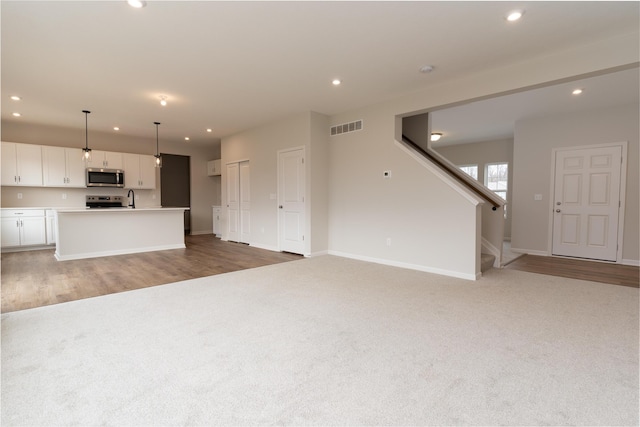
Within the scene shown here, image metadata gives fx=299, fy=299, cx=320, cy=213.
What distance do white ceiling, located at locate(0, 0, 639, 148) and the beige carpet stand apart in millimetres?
2746

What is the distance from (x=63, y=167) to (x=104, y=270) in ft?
12.2

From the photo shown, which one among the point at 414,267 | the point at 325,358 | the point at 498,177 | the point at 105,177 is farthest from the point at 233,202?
the point at 498,177

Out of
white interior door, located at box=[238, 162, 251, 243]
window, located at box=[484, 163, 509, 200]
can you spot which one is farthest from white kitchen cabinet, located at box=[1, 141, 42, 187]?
window, located at box=[484, 163, 509, 200]

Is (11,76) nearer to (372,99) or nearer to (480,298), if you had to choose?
(372,99)

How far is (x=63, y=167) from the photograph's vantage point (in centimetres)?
669

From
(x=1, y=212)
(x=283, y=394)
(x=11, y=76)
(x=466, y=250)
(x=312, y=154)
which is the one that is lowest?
(x=283, y=394)

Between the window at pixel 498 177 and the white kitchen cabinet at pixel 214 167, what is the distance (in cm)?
764

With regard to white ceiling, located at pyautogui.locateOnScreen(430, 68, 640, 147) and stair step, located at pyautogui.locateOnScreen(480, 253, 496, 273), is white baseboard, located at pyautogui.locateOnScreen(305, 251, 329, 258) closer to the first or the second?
stair step, located at pyautogui.locateOnScreen(480, 253, 496, 273)

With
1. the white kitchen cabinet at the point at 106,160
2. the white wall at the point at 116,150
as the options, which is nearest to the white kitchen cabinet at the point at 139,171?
the white kitchen cabinet at the point at 106,160

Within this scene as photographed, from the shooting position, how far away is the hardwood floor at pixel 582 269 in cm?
419

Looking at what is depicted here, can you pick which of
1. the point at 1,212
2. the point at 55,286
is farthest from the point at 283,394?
the point at 1,212

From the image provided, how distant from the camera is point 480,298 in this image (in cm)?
334

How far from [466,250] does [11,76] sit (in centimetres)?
658

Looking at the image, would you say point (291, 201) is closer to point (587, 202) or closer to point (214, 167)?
point (214, 167)
